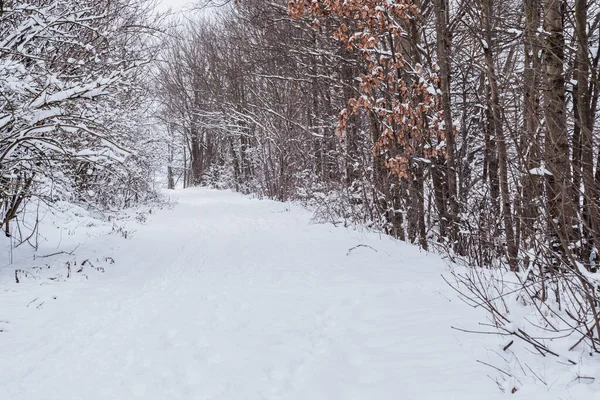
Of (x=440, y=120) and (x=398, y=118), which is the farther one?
(x=440, y=120)

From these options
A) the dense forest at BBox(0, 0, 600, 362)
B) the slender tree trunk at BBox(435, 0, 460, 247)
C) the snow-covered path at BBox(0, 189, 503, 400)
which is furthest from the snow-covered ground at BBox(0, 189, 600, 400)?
→ the slender tree trunk at BBox(435, 0, 460, 247)

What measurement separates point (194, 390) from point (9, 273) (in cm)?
494

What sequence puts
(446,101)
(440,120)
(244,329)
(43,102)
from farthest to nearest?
(446,101)
(440,120)
(43,102)
(244,329)

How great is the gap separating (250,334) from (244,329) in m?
0.16

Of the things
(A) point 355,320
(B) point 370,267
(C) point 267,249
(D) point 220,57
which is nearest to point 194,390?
(A) point 355,320

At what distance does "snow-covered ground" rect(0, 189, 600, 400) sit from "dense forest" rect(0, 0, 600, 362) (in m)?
0.60

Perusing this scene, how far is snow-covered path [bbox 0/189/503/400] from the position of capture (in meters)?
3.24

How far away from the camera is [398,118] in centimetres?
679

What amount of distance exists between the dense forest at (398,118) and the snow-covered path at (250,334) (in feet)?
2.19

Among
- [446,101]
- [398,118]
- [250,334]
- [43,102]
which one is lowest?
[250,334]

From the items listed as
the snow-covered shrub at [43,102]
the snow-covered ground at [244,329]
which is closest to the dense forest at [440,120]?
the snow-covered ground at [244,329]

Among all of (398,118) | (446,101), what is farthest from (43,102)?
(446,101)

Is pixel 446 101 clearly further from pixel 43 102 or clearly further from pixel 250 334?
pixel 43 102

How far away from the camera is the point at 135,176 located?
575 inches
